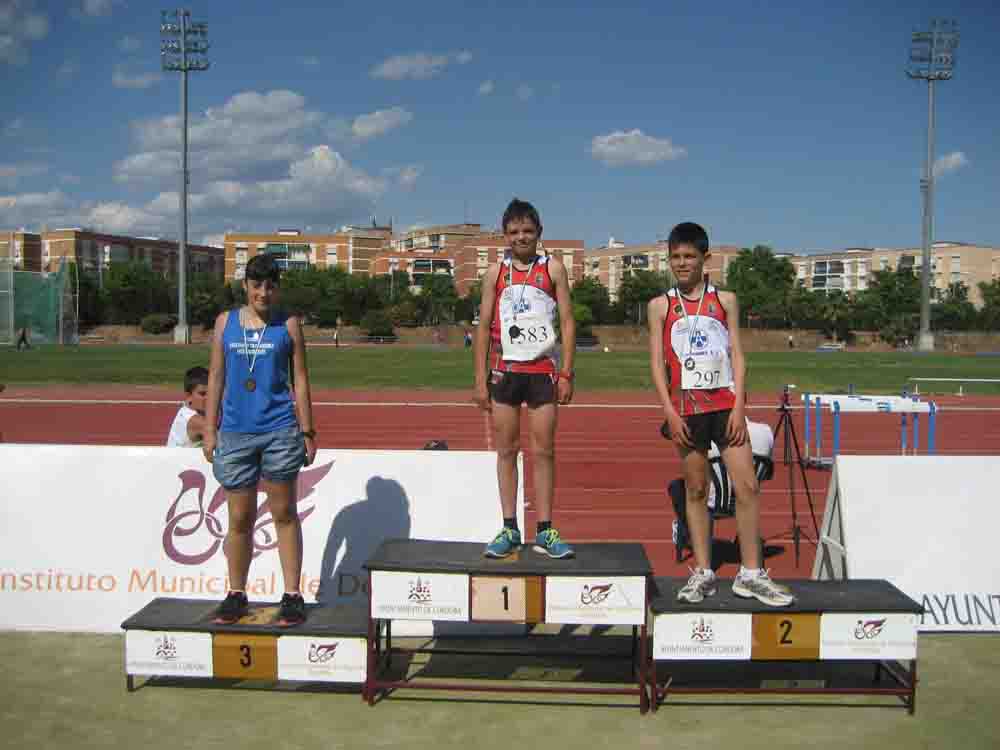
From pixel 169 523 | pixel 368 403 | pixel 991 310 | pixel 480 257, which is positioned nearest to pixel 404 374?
pixel 368 403

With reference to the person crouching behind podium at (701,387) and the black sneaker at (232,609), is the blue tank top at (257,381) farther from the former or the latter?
the person crouching behind podium at (701,387)

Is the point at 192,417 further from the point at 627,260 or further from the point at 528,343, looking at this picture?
the point at 627,260

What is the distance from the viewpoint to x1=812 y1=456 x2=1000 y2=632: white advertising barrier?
5.19 metres

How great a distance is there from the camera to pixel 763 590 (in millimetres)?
4246

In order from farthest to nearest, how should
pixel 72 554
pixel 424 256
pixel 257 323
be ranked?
pixel 424 256, pixel 72 554, pixel 257 323

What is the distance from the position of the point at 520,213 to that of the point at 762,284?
96933 mm

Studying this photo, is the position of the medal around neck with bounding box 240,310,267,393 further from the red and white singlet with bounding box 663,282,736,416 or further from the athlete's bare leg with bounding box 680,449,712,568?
the athlete's bare leg with bounding box 680,449,712,568

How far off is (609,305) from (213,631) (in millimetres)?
89299

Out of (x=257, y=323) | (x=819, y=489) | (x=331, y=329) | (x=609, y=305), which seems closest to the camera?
(x=257, y=323)

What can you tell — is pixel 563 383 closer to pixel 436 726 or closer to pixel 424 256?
pixel 436 726

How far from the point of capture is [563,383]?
467cm

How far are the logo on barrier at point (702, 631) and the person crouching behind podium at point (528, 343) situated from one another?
83 cm

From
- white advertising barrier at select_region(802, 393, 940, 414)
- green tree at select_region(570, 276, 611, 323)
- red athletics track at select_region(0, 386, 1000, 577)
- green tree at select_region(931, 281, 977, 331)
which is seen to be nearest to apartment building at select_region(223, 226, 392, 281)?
green tree at select_region(570, 276, 611, 323)

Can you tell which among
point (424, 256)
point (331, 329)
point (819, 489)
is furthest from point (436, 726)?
point (424, 256)
